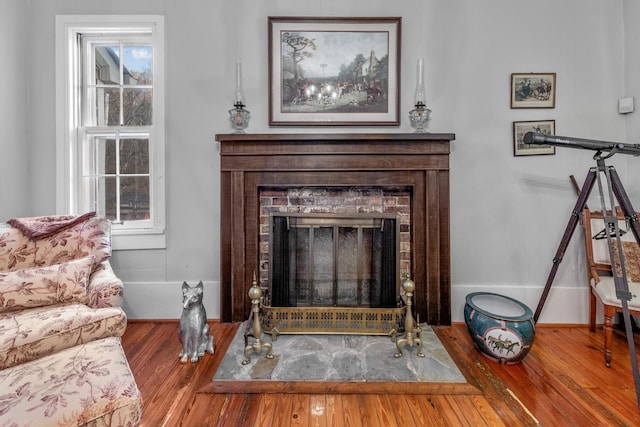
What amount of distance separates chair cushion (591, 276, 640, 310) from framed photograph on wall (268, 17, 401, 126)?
5.68 feet

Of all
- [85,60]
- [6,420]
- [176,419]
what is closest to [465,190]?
[176,419]

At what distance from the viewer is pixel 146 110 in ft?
7.84

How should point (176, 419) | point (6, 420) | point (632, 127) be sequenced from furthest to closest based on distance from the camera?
point (632, 127)
point (176, 419)
point (6, 420)

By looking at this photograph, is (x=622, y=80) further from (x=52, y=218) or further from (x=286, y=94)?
(x=52, y=218)

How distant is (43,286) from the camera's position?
1506mm

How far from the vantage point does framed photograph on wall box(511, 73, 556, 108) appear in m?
2.26

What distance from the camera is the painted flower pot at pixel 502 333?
1725 mm

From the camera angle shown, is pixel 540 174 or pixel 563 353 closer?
pixel 563 353

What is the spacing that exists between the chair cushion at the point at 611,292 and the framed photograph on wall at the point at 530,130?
99cm

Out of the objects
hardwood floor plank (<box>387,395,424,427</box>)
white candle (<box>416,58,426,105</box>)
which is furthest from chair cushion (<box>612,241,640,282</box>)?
hardwood floor plank (<box>387,395,424,427</box>)

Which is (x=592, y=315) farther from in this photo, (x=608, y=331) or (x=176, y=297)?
(x=176, y=297)

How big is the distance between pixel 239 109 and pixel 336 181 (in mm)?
897

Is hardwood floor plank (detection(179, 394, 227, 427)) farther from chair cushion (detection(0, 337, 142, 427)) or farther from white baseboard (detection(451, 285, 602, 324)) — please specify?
white baseboard (detection(451, 285, 602, 324))

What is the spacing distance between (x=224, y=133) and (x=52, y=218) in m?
1.24
